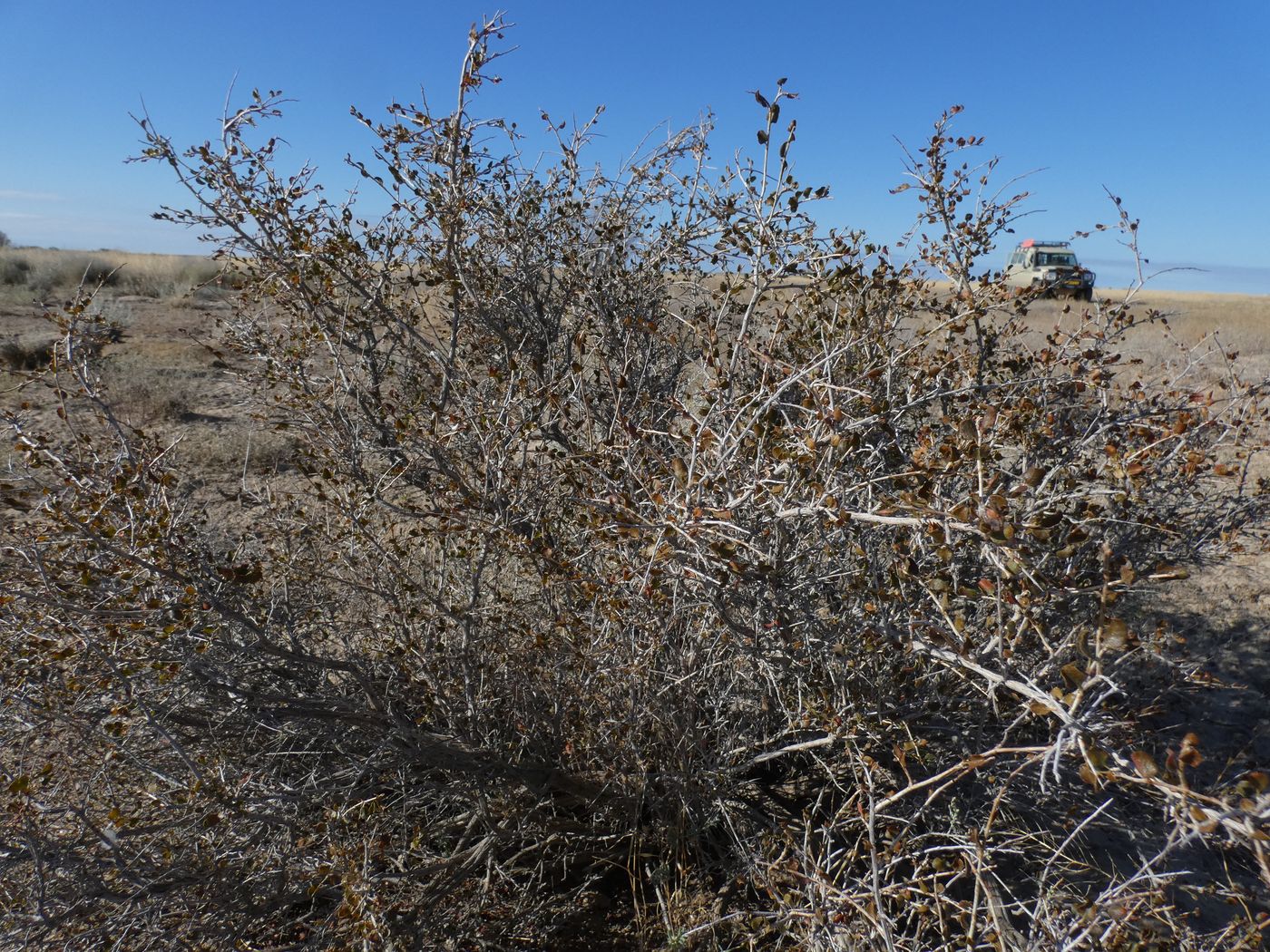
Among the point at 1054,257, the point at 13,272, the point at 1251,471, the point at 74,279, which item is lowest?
the point at 1251,471

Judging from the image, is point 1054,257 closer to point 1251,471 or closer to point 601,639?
point 1251,471

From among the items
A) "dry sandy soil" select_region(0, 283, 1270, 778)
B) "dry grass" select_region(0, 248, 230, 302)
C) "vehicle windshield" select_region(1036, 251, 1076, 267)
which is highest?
"vehicle windshield" select_region(1036, 251, 1076, 267)

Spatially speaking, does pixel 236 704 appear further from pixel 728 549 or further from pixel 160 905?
pixel 728 549

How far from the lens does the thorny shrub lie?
A: 198 centimetres

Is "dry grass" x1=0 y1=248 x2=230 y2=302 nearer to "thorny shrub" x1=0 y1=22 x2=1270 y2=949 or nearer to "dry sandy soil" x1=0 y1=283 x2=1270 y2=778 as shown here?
"dry sandy soil" x1=0 y1=283 x2=1270 y2=778

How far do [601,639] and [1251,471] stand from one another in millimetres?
7120

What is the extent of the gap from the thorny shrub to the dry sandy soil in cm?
48

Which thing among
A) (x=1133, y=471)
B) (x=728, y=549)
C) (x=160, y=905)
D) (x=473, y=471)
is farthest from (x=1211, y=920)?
(x=160, y=905)

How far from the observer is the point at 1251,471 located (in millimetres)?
6758

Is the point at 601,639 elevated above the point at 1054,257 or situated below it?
below

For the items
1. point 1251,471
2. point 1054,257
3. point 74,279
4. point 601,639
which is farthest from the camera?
point 1054,257

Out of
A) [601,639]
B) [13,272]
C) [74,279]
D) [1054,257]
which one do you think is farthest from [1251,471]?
[13,272]

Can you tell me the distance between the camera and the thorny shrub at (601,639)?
198 centimetres

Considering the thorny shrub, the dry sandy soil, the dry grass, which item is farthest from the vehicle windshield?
the dry grass
